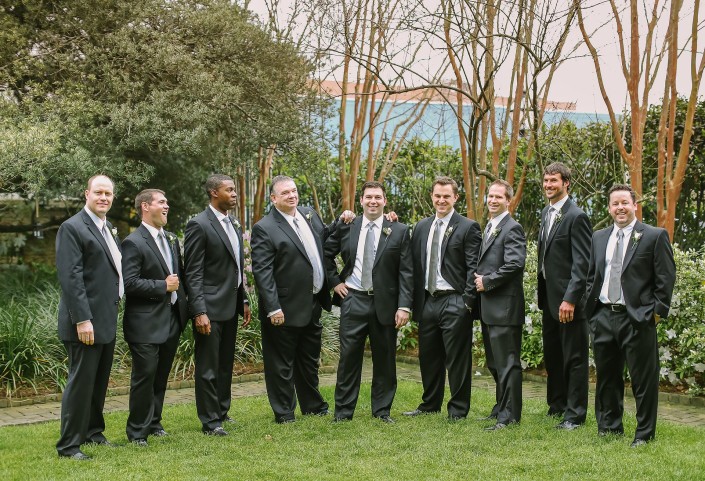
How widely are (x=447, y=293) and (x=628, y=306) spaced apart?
166 cm

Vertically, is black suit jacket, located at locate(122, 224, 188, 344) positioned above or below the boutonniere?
below

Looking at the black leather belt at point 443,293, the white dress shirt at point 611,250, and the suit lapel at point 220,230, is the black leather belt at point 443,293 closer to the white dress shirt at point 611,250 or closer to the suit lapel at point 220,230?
the white dress shirt at point 611,250

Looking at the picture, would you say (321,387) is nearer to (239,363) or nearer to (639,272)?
(239,363)

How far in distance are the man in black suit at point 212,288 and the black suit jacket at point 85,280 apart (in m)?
0.81

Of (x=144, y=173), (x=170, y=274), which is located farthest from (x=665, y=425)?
(x=144, y=173)

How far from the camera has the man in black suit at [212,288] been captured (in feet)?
22.0

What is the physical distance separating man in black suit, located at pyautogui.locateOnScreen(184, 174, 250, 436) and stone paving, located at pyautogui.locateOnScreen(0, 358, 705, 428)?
149 cm

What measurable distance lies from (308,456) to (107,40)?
775 cm

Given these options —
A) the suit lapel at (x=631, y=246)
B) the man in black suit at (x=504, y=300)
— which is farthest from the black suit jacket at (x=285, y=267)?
the suit lapel at (x=631, y=246)

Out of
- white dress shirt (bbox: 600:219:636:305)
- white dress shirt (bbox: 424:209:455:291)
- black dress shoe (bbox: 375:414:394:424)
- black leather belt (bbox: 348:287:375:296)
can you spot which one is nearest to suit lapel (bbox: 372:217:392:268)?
black leather belt (bbox: 348:287:375:296)

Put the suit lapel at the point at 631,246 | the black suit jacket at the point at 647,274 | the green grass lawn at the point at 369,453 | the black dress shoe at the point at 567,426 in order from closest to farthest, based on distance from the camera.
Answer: the green grass lawn at the point at 369,453 < the black suit jacket at the point at 647,274 < the suit lapel at the point at 631,246 < the black dress shoe at the point at 567,426

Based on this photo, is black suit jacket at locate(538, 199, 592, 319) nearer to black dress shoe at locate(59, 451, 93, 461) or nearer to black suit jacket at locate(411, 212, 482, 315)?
black suit jacket at locate(411, 212, 482, 315)

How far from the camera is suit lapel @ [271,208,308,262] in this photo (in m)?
7.12

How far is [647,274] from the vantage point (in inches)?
234
